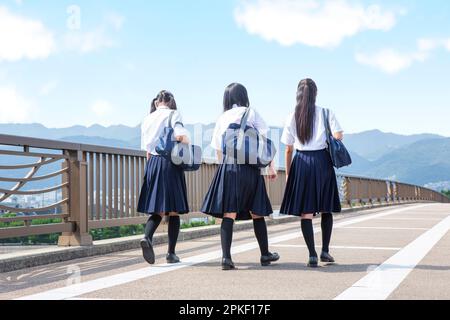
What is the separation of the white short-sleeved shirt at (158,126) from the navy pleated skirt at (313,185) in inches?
45.8

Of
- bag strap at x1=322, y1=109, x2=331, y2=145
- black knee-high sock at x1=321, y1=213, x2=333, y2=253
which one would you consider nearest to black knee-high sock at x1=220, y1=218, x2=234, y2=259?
black knee-high sock at x1=321, y1=213, x2=333, y2=253

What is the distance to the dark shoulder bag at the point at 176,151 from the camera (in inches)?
233

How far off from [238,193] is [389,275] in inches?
59.1

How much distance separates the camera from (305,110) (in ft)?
19.1

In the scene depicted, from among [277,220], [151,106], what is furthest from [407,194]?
[151,106]

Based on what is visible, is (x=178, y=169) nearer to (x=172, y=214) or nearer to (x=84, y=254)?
(x=172, y=214)

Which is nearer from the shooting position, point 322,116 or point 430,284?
point 430,284

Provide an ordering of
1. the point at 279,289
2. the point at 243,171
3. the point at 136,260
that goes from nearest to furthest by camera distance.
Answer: the point at 279,289, the point at 243,171, the point at 136,260

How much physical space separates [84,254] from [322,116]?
10.6 ft

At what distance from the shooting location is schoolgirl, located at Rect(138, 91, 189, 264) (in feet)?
19.8

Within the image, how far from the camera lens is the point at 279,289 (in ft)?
14.9

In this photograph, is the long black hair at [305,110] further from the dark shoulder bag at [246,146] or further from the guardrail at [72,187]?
the guardrail at [72,187]

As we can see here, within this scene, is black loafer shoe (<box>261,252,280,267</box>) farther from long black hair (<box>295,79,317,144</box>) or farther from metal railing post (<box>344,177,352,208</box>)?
metal railing post (<box>344,177,352,208</box>)

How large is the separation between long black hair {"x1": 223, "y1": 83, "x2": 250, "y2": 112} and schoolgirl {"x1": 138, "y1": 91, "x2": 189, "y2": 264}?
0.53m
